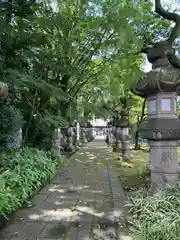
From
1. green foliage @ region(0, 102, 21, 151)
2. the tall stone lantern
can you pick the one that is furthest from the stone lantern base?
green foliage @ region(0, 102, 21, 151)

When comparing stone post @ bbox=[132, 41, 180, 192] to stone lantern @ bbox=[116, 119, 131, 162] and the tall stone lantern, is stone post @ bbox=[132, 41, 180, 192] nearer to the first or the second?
the tall stone lantern

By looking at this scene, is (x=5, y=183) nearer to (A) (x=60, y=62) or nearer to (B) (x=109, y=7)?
(A) (x=60, y=62)

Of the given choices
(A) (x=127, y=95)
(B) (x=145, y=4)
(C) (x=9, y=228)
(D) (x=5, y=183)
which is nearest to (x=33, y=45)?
(B) (x=145, y=4)

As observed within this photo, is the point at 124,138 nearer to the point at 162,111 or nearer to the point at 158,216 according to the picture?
the point at 162,111

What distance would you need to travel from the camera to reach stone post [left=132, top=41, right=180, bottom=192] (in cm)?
328

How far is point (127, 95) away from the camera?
10.1m

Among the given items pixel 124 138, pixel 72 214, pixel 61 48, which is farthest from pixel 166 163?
pixel 124 138

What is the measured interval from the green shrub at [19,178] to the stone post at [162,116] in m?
2.08

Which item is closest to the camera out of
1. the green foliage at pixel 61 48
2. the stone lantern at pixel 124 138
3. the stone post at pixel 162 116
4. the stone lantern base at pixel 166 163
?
the stone post at pixel 162 116

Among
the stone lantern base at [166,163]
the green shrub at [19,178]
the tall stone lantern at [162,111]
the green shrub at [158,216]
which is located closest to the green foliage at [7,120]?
the green shrub at [19,178]

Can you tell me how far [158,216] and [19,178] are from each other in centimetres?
221

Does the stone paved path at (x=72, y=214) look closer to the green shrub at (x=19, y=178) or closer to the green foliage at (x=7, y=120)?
the green shrub at (x=19, y=178)

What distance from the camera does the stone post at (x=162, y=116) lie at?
328 cm

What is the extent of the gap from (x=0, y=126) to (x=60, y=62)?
253 centimetres
